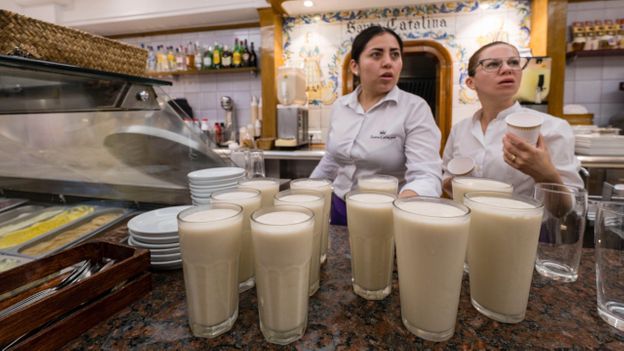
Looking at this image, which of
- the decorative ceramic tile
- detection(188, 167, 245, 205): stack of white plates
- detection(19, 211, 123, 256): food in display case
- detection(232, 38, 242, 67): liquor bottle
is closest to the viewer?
detection(19, 211, 123, 256): food in display case

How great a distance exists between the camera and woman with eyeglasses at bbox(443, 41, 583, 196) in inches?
55.8

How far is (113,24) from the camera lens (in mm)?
4293

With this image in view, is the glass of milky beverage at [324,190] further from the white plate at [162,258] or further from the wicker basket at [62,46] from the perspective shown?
the wicker basket at [62,46]

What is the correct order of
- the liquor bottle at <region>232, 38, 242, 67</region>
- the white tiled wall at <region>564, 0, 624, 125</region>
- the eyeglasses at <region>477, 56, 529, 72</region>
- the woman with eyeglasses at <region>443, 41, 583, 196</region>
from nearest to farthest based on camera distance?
1. the woman with eyeglasses at <region>443, 41, 583, 196</region>
2. the eyeglasses at <region>477, 56, 529, 72</region>
3. the white tiled wall at <region>564, 0, 624, 125</region>
4. the liquor bottle at <region>232, 38, 242, 67</region>

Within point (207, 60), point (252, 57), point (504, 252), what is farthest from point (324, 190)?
point (207, 60)

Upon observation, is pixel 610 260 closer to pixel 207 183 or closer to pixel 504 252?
pixel 504 252

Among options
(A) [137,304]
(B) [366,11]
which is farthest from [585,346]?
(B) [366,11]

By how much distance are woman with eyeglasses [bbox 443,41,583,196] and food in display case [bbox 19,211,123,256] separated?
5.21 feet

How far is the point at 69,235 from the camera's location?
127 cm

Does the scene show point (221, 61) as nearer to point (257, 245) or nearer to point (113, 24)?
point (113, 24)

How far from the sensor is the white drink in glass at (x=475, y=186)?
36.8 inches

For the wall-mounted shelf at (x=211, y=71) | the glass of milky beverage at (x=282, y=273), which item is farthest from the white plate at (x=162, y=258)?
the wall-mounted shelf at (x=211, y=71)

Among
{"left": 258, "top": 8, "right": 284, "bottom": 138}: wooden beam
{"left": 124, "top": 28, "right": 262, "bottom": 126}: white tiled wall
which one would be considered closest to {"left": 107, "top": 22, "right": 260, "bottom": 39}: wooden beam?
{"left": 124, "top": 28, "right": 262, "bottom": 126}: white tiled wall

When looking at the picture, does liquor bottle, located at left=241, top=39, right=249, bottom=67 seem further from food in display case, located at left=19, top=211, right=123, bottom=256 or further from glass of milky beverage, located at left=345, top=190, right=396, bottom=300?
glass of milky beverage, located at left=345, top=190, right=396, bottom=300
